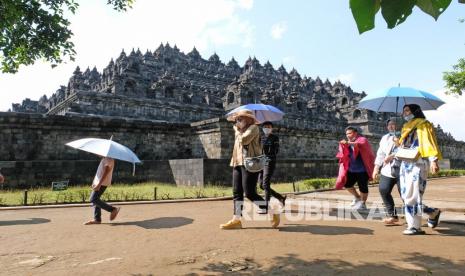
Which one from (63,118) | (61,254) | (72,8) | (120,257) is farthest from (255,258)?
(63,118)

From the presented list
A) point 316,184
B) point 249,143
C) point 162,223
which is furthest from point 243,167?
point 316,184

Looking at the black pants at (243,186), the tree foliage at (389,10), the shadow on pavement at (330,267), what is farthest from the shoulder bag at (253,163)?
the tree foliage at (389,10)

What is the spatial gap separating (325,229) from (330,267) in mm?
1798

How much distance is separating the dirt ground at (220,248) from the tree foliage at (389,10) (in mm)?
2316

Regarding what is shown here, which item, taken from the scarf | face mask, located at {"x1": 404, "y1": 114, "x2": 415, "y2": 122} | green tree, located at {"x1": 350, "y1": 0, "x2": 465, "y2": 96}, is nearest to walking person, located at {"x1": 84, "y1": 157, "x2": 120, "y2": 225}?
the scarf

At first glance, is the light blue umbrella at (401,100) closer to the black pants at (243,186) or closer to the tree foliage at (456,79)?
the black pants at (243,186)

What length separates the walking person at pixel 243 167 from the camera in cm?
492

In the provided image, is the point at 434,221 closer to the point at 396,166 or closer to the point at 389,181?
the point at 389,181

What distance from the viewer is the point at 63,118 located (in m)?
12.9

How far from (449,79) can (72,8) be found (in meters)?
26.4

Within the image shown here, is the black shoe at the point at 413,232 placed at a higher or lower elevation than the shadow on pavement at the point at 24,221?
higher

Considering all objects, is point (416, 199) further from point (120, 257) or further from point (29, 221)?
point (29, 221)

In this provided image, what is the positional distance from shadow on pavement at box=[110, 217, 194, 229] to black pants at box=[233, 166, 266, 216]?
98 centimetres

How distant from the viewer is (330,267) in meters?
3.09
